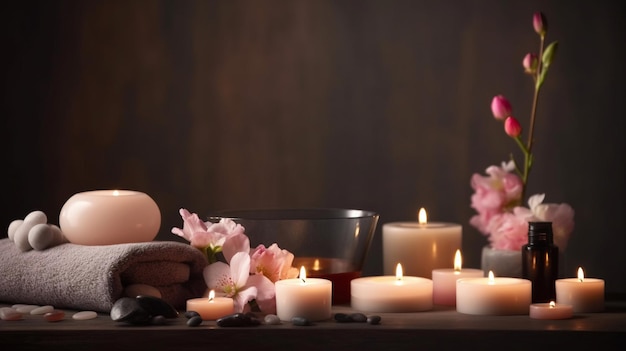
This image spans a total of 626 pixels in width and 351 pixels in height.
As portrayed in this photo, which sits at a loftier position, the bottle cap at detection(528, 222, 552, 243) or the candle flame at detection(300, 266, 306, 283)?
the bottle cap at detection(528, 222, 552, 243)

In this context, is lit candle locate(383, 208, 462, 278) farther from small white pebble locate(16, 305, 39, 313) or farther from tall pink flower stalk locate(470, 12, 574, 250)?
small white pebble locate(16, 305, 39, 313)

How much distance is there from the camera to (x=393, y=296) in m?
1.05

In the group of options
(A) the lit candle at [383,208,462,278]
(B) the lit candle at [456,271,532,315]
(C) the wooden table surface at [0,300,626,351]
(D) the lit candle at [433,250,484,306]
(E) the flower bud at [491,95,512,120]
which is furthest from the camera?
(E) the flower bud at [491,95,512,120]

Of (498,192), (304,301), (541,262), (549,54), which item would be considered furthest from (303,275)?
(549,54)

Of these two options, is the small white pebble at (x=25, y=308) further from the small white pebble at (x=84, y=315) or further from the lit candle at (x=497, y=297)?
the lit candle at (x=497, y=297)

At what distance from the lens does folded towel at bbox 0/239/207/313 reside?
1021 mm

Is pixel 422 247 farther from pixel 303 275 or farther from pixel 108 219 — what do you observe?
pixel 108 219

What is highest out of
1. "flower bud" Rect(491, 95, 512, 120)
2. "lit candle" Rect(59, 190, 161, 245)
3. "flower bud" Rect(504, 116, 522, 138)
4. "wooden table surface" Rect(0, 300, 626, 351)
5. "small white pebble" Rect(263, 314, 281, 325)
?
"flower bud" Rect(491, 95, 512, 120)

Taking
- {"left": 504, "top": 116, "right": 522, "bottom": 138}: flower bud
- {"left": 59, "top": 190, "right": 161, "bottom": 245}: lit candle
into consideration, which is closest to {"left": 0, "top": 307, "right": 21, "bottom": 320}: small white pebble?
{"left": 59, "top": 190, "right": 161, "bottom": 245}: lit candle

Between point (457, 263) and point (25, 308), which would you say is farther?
point (457, 263)

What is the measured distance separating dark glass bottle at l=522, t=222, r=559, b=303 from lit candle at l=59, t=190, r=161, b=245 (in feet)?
1.59

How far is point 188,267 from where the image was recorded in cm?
110

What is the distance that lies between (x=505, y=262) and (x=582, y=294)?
21cm

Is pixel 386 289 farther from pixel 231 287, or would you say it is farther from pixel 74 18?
pixel 74 18
